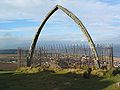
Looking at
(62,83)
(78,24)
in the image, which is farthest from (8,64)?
(62,83)

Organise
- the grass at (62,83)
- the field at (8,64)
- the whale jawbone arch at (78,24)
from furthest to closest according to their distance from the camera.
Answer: the field at (8,64) < the whale jawbone arch at (78,24) < the grass at (62,83)

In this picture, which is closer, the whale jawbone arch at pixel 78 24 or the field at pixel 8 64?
the whale jawbone arch at pixel 78 24

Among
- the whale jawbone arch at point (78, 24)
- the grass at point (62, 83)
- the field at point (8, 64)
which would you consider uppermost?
the whale jawbone arch at point (78, 24)

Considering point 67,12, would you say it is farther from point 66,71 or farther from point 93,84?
point 93,84

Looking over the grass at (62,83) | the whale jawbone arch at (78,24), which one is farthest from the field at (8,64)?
the grass at (62,83)

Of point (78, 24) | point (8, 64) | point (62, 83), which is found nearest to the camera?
point (62, 83)

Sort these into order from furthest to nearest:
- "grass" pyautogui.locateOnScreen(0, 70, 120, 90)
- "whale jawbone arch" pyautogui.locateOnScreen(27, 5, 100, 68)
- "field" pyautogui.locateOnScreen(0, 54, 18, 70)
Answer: "field" pyautogui.locateOnScreen(0, 54, 18, 70) < "whale jawbone arch" pyautogui.locateOnScreen(27, 5, 100, 68) < "grass" pyautogui.locateOnScreen(0, 70, 120, 90)

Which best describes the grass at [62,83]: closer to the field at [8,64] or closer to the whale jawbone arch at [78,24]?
the whale jawbone arch at [78,24]

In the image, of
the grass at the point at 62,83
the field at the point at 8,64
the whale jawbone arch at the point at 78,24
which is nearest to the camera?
the grass at the point at 62,83

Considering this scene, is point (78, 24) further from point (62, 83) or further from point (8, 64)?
point (8, 64)

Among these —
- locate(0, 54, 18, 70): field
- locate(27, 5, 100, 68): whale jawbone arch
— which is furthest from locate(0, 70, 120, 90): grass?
locate(0, 54, 18, 70): field

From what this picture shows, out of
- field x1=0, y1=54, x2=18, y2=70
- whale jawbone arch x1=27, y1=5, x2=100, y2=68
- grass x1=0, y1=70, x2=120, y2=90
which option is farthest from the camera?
field x1=0, y1=54, x2=18, y2=70

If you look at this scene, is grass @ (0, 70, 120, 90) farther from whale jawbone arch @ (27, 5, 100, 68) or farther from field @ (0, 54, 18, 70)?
field @ (0, 54, 18, 70)

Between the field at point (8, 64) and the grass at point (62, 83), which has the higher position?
the field at point (8, 64)
